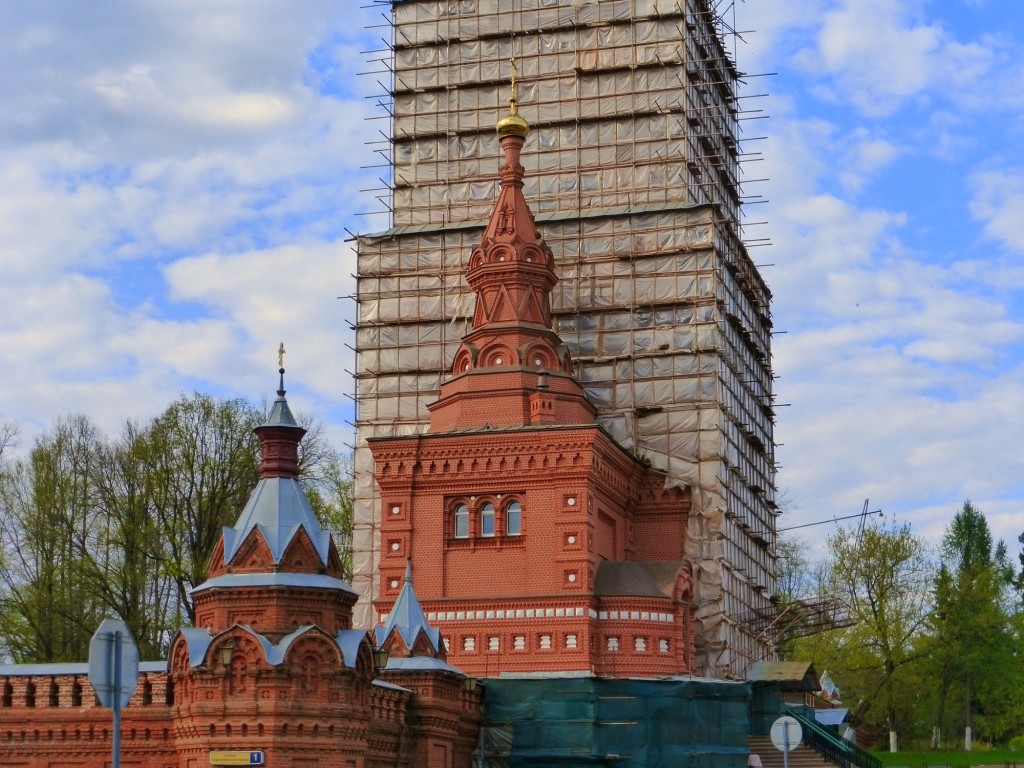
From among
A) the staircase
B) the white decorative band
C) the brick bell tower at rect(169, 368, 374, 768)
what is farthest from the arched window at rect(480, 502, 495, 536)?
the brick bell tower at rect(169, 368, 374, 768)

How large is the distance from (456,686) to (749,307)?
69.4 feet

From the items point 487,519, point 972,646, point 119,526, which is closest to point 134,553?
point 119,526

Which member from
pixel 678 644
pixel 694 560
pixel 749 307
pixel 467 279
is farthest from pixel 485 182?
pixel 678 644

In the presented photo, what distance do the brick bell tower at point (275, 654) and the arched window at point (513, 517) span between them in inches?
403

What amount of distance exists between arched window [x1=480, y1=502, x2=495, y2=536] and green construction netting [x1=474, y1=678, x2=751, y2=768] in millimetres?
4754

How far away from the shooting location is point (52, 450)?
177ft

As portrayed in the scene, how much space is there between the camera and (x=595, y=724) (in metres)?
38.7

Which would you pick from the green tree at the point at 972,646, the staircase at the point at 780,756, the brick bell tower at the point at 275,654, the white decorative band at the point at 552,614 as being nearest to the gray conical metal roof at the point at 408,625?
the brick bell tower at the point at 275,654

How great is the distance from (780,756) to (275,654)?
56.4 ft

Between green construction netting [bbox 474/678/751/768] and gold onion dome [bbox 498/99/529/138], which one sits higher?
gold onion dome [bbox 498/99/529/138]

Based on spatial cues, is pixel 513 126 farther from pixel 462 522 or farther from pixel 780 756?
pixel 780 756

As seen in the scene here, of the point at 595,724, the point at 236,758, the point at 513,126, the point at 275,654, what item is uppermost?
the point at 513,126

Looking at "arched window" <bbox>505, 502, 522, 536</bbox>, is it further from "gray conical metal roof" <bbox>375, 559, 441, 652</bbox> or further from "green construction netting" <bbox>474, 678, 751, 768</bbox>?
"gray conical metal roof" <bbox>375, 559, 441, 652</bbox>

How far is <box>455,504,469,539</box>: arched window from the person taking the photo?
42688 millimetres
